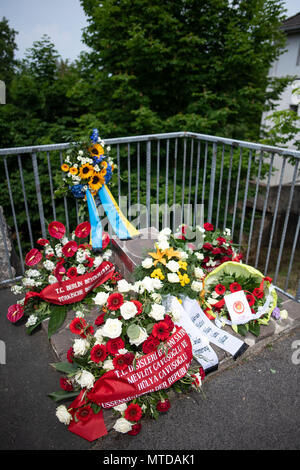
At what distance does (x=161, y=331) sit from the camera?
2.09m

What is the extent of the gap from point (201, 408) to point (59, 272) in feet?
5.09

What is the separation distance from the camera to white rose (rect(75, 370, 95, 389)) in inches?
78.2

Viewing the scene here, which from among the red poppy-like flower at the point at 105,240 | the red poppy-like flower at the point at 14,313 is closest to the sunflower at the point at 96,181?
the red poppy-like flower at the point at 105,240

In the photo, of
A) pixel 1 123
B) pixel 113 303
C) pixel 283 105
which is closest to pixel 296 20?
pixel 283 105

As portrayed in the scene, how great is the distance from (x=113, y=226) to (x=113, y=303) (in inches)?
55.0

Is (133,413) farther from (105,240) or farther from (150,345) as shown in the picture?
(105,240)

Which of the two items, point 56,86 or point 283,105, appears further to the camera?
point 283,105

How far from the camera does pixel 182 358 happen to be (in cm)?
216

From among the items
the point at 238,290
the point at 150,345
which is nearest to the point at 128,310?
the point at 150,345

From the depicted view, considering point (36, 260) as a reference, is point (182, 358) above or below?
below

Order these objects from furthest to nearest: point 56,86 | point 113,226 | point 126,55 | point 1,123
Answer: point 56,86
point 1,123
point 126,55
point 113,226

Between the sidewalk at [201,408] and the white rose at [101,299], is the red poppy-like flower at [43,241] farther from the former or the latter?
the white rose at [101,299]
